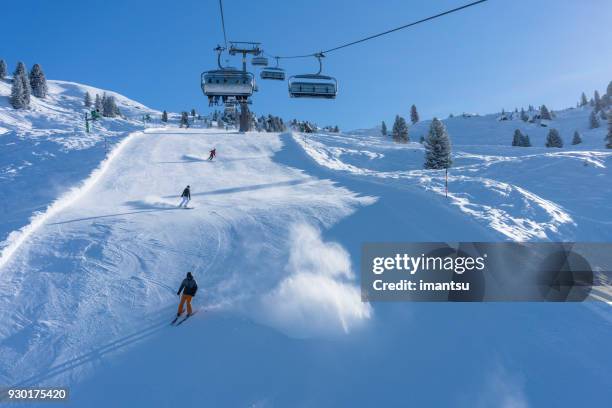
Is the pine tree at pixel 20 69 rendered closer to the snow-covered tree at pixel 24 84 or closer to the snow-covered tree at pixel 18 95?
the snow-covered tree at pixel 24 84

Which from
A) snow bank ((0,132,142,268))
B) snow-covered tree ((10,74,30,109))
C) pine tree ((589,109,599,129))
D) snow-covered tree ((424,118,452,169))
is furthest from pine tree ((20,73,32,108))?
pine tree ((589,109,599,129))

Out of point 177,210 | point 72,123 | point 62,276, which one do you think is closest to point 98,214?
point 177,210

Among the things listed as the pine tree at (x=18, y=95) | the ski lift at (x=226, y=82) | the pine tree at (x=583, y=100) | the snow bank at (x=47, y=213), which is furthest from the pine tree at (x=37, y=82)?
the pine tree at (x=583, y=100)

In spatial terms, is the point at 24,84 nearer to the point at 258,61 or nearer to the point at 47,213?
the point at 258,61

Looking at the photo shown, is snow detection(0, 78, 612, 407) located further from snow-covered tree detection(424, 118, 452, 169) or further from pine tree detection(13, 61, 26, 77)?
pine tree detection(13, 61, 26, 77)

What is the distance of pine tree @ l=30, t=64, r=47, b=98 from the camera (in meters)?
108

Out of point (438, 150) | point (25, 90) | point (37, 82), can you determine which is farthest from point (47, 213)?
point (37, 82)

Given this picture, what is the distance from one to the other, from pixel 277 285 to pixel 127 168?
18639 mm

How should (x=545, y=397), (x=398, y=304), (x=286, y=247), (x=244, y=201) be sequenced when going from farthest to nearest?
1. (x=244, y=201)
2. (x=286, y=247)
3. (x=398, y=304)
4. (x=545, y=397)

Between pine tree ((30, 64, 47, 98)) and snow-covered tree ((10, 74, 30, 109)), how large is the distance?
2402 centimetres

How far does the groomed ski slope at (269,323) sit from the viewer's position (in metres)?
6.73

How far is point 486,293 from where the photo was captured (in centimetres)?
920

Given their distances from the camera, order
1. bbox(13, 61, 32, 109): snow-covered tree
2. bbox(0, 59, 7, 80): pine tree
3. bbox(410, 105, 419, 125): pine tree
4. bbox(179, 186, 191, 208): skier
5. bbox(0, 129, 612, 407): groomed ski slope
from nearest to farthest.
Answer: bbox(0, 129, 612, 407): groomed ski slope
bbox(179, 186, 191, 208): skier
bbox(13, 61, 32, 109): snow-covered tree
bbox(0, 59, 7, 80): pine tree
bbox(410, 105, 419, 125): pine tree

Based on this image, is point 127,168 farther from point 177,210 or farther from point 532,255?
point 532,255
